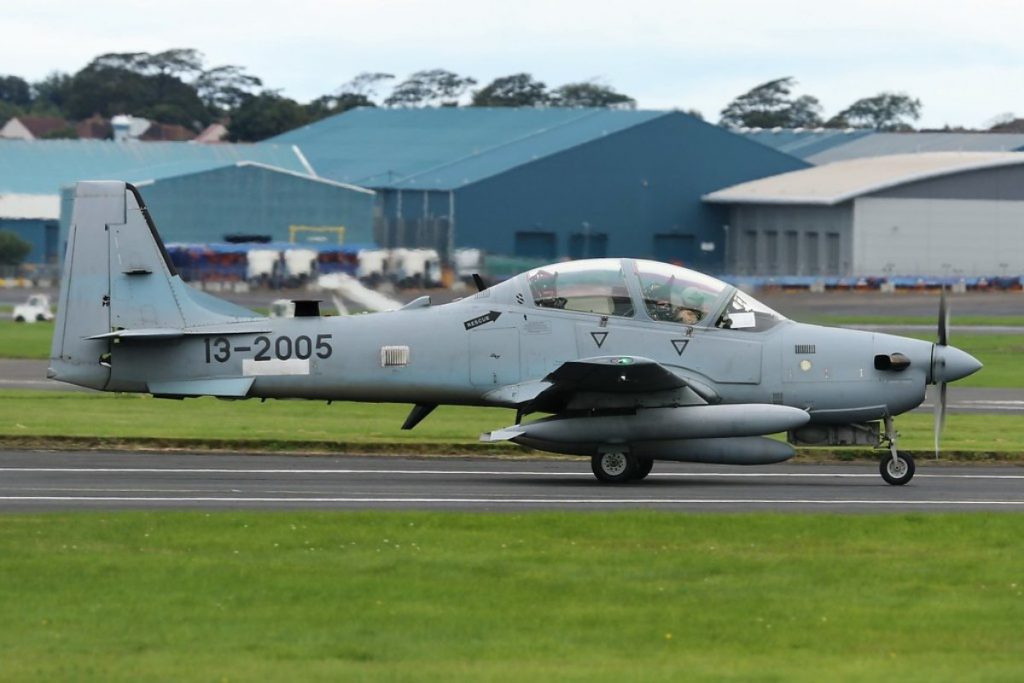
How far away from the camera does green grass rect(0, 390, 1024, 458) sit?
918 inches

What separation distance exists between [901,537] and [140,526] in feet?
21.6

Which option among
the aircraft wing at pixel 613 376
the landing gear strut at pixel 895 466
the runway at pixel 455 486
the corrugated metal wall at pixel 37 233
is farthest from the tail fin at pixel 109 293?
the corrugated metal wall at pixel 37 233

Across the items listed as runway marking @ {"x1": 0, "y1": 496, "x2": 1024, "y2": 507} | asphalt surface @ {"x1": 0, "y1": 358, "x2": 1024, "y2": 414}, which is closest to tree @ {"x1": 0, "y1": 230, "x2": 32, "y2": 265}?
asphalt surface @ {"x1": 0, "y1": 358, "x2": 1024, "y2": 414}

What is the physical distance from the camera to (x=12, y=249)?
256 ft

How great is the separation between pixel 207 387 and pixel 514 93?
129m

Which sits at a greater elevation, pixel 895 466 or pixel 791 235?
pixel 791 235

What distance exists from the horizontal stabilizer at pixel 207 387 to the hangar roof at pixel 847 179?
5621cm

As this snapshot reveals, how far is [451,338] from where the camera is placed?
2016 cm

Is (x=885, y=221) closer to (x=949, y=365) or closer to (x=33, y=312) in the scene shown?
(x=33, y=312)

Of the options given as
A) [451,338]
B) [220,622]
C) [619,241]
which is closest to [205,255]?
[619,241]

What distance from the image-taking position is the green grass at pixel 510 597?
414 inches

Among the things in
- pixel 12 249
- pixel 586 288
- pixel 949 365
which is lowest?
pixel 949 365

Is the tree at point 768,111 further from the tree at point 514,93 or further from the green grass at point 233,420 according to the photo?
the green grass at point 233,420

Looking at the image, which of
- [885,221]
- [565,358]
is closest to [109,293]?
[565,358]
